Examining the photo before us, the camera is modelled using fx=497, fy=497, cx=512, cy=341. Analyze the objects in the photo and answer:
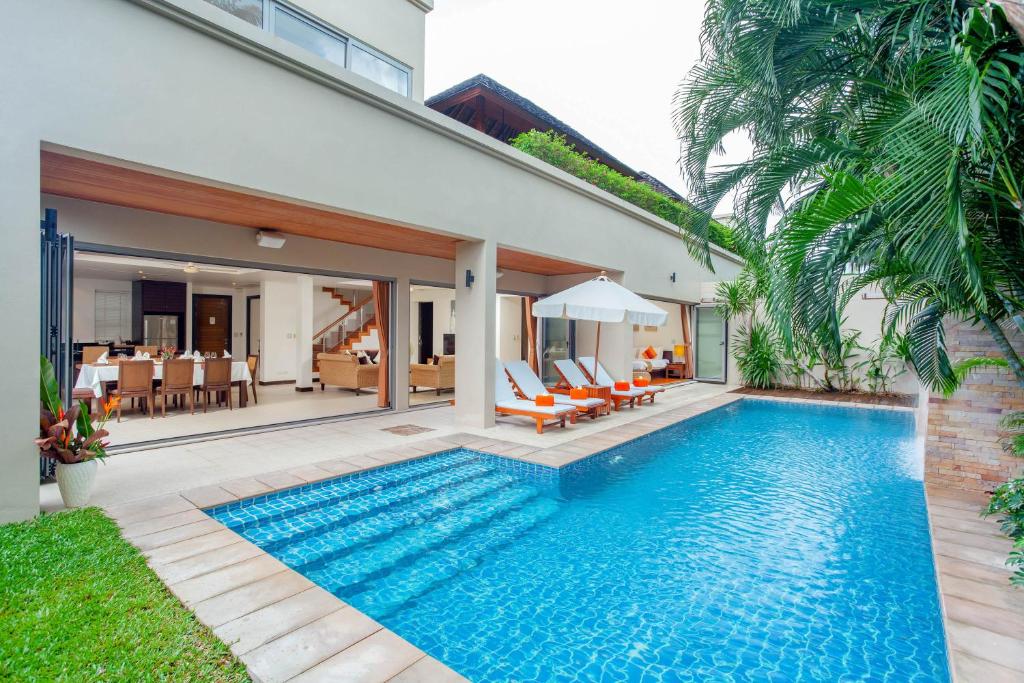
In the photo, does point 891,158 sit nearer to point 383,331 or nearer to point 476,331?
point 476,331

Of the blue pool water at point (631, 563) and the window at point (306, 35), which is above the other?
the window at point (306, 35)

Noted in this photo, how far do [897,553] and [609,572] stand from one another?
2.70m

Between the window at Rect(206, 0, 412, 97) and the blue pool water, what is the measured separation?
7258 mm

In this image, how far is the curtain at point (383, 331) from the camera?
34.8ft

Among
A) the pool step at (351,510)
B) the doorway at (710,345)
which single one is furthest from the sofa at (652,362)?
the pool step at (351,510)

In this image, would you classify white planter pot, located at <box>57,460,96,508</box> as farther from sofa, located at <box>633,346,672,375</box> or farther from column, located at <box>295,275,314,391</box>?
sofa, located at <box>633,346,672,375</box>

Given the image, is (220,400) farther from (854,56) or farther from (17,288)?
(854,56)

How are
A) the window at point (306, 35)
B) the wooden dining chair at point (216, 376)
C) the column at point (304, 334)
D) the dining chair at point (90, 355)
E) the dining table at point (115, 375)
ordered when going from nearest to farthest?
1. the window at point (306, 35)
2. the dining table at point (115, 375)
3. the wooden dining chair at point (216, 376)
4. the dining chair at point (90, 355)
5. the column at point (304, 334)

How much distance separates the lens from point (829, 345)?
4.52 m

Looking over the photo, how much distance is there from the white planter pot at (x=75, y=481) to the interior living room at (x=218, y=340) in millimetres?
2989

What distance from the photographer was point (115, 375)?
9.64m

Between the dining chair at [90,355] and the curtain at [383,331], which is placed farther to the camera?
the dining chair at [90,355]

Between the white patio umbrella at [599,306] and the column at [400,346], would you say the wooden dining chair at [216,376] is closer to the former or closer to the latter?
the column at [400,346]

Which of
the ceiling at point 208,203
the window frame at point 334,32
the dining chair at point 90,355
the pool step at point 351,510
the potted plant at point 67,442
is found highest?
the window frame at point 334,32
